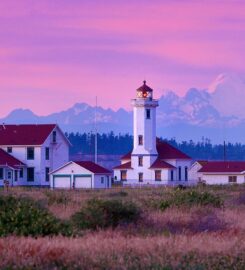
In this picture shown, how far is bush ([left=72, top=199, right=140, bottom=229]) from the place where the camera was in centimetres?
2495

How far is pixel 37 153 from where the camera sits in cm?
8838

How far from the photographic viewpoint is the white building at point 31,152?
87.2 metres

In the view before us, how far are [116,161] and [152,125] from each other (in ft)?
258

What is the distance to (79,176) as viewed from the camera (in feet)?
290

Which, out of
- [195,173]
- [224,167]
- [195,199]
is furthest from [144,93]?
[195,199]

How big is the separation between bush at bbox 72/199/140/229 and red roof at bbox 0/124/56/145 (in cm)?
6252

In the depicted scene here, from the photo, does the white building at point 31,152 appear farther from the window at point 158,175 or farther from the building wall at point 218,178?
the building wall at point 218,178

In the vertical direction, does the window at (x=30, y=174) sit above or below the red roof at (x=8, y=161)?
below

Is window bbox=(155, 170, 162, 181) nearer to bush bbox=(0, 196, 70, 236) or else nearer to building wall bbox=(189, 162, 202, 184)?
building wall bbox=(189, 162, 202, 184)

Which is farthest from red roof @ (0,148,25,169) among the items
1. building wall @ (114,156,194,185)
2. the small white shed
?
building wall @ (114,156,194,185)

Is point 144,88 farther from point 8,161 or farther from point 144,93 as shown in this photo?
Answer: point 8,161

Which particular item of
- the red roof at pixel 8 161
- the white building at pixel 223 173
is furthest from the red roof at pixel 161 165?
the red roof at pixel 8 161

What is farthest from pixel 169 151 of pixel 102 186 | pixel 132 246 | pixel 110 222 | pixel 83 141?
pixel 83 141

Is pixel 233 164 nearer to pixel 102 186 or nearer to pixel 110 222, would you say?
pixel 102 186
